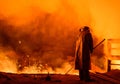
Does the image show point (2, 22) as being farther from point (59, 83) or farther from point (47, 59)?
point (59, 83)

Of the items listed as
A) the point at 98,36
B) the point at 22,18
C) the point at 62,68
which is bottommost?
the point at 62,68

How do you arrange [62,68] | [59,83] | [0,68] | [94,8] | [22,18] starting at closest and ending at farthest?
[59,83] < [0,68] < [62,68] < [94,8] < [22,18]

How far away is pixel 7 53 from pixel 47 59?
2657mm

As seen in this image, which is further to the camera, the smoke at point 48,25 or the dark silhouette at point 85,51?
the smoke at point 48,25

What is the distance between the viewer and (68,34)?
2125cm

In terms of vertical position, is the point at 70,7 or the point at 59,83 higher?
the point at 70,7

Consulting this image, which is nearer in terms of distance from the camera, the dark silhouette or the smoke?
the dark silhouette

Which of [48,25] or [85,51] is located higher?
[48,25]

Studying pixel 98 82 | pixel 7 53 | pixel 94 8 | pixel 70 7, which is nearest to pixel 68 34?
pixel 70 7

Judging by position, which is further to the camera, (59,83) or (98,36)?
(98,36)

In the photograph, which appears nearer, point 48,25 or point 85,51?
point 85,51

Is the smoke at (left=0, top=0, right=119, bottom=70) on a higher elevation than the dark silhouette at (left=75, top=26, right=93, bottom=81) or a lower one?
higher

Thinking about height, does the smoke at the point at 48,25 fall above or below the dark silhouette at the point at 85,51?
above

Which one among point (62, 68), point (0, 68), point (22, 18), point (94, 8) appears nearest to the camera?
point (0, 68)
